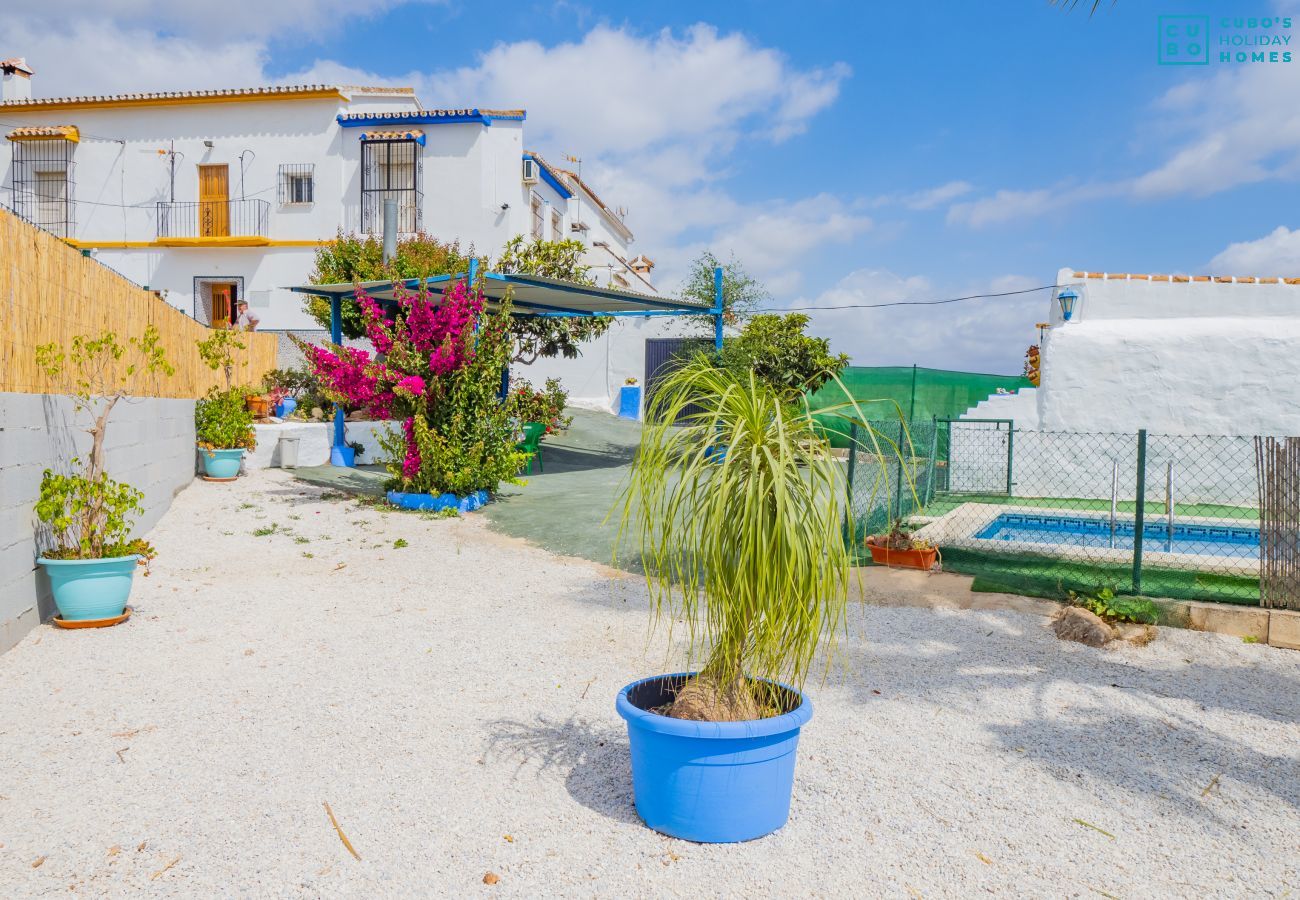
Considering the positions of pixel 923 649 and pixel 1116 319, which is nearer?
pixel 923 649

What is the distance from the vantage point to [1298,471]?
5586 millimetres

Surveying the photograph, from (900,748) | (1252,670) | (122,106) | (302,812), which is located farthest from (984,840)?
(122,106)

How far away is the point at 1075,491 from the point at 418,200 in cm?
1568

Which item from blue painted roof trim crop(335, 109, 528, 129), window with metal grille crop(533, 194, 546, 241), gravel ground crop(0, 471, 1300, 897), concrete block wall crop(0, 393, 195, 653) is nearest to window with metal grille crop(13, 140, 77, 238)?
blue painted roof trim crop(335, 109, 528, 129)

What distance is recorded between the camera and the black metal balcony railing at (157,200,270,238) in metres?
21.5

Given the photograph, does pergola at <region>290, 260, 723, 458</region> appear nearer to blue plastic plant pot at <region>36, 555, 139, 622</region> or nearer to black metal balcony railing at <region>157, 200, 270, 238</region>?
blue plastic plant pot at <region>36, 555, 139, 622</region>

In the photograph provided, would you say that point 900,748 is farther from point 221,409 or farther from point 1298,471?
point 221,409

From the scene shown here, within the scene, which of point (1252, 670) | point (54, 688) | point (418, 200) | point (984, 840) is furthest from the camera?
point (418, 200)

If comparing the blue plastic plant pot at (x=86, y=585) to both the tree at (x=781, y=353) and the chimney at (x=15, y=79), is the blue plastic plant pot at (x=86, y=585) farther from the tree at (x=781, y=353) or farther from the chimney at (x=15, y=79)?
the chimney at (x=15, y=79)

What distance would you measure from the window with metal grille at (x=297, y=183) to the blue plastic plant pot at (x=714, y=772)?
21.3 m

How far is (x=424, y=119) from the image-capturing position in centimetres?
2080

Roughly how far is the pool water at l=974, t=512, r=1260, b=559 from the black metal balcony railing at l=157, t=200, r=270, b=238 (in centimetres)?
1862

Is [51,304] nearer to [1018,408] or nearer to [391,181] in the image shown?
[1018,408]

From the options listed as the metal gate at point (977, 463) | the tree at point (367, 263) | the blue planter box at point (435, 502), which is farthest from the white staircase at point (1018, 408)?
the tree at point (367, 263)
